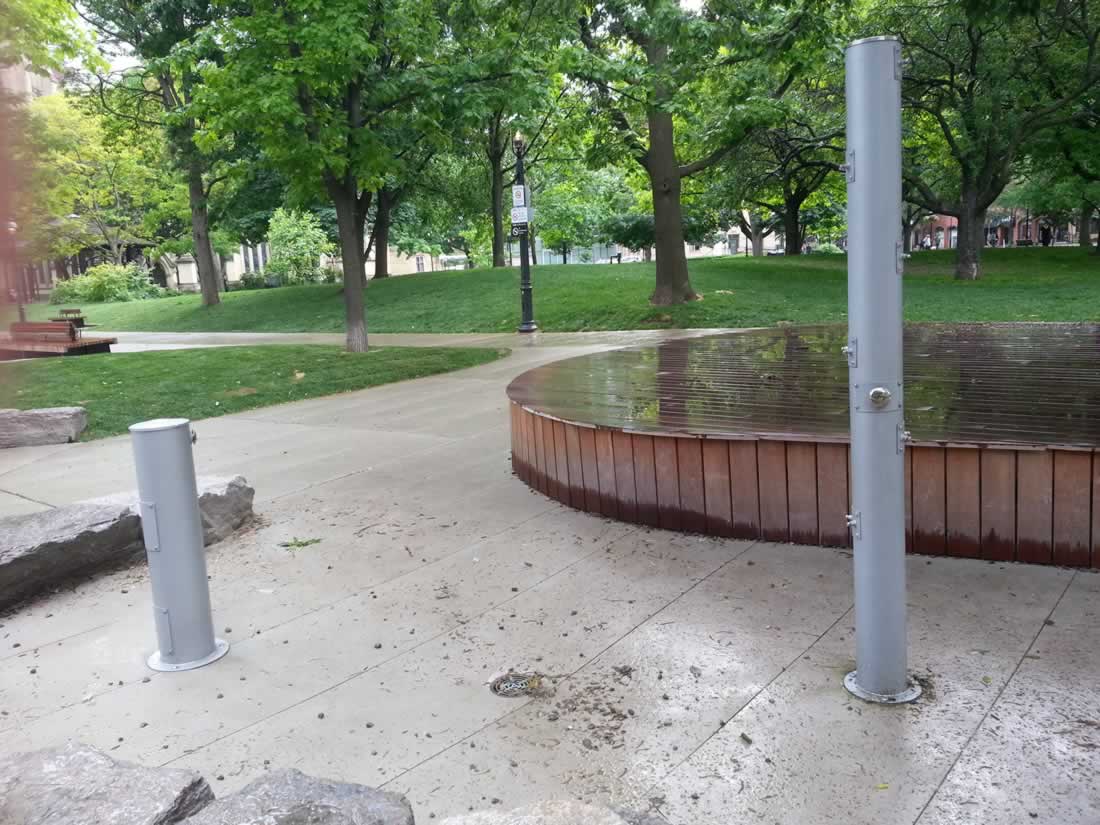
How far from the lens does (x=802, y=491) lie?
4.89m

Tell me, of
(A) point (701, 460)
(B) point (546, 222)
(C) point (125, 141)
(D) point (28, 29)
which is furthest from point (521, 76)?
(B) point (546, 222)

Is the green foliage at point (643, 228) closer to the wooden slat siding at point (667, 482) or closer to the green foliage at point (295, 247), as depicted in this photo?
the green foliage at point (295, 247)

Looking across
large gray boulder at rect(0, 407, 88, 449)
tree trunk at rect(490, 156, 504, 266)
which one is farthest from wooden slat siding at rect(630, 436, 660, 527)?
tree trunk at rect(490, 156, 504, 266)

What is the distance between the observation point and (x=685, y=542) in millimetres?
5121

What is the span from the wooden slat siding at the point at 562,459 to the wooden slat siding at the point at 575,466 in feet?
0.11

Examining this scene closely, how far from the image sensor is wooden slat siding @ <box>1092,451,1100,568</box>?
423cm

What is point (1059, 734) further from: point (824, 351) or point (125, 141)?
point (125, 141)

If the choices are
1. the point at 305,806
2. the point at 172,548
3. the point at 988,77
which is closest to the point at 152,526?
the point at 172,548

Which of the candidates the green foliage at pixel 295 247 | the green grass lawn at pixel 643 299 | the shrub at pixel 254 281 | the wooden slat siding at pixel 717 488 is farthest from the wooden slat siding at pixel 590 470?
the shrub at pixel 254 281

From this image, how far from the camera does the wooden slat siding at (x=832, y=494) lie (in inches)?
186

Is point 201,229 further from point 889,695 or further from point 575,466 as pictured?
point 889,695

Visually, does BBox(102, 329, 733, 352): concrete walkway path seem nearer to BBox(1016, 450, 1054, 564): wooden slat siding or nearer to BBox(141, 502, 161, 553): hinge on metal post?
BBox(1016, 450, 1054, 564): wooden slat siding

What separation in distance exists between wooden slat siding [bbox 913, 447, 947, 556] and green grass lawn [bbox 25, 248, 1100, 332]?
41.7 ft

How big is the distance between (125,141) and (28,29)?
3214 centimetres
